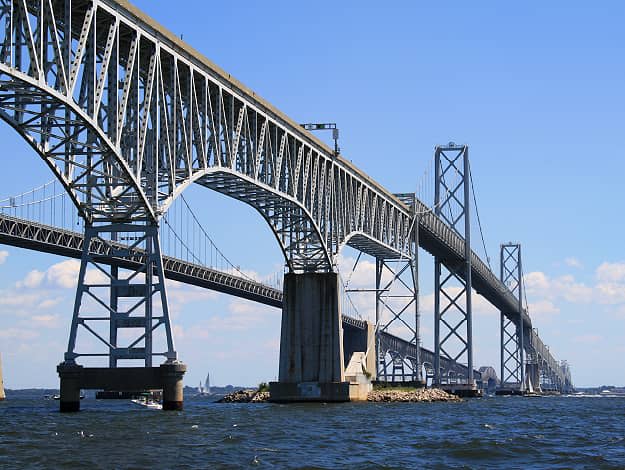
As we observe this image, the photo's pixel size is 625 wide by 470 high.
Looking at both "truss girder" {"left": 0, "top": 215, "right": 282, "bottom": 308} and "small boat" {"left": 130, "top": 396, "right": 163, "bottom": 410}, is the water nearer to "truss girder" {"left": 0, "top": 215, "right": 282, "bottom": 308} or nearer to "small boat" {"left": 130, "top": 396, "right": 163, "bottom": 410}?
"small boat" {"left": 130, "top": 396, "right": 163, "bottom": 410}

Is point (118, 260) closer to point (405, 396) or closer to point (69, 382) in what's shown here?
point (405, 396)

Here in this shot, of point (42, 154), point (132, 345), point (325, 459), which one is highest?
point (42, 154)

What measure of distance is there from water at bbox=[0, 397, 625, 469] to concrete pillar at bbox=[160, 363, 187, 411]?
78 cm

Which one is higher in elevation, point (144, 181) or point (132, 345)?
point (144, 181)

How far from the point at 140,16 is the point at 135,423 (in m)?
16.6

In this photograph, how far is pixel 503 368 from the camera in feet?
563

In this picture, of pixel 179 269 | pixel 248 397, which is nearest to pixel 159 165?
pixel 248 397

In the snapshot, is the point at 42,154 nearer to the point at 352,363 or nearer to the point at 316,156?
the point at 316,156

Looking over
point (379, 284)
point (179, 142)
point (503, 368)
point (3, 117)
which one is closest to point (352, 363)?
point (379, 284)

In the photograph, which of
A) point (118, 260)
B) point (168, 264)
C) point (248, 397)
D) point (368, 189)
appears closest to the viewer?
point (248, 397)

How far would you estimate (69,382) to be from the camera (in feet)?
165

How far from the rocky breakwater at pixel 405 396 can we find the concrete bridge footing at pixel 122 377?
33052 mm

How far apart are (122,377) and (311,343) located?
2712cm

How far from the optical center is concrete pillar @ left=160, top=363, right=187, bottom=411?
49.8 metres
